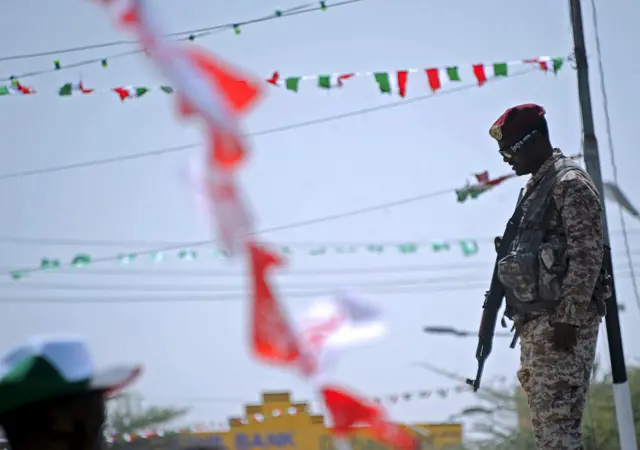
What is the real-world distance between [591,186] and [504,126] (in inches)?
17.4

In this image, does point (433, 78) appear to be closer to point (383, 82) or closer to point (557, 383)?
point (383, 82)

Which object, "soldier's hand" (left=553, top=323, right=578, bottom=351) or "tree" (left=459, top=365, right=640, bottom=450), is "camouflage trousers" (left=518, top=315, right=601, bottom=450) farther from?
"tree" (left=459, top=365, right=640, bottom=450)

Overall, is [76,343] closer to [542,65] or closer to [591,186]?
[591,186]

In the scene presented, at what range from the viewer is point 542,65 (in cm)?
1102

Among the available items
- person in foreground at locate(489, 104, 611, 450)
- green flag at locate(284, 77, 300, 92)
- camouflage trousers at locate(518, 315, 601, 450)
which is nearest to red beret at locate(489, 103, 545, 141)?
person in foreground at locate(489, 104, 611, 450)

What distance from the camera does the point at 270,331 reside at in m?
2.51

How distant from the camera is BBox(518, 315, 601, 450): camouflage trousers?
4863mm

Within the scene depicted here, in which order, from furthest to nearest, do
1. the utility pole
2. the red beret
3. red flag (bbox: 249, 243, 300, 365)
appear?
the utility pole, the red beret, red flag (bbox: 249, 243, 300, 365)

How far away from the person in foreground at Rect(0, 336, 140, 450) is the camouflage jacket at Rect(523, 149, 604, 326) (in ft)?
8.51

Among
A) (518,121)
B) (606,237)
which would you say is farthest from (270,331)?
(606,237)

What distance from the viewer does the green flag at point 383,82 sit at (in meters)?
10.4

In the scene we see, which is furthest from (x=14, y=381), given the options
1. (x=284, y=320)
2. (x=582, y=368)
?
(x=582, y=368)

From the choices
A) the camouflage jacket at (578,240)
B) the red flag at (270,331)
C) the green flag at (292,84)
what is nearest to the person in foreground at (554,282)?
the camouflage jacket at (578,240)

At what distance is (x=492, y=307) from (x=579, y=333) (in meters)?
0.48
